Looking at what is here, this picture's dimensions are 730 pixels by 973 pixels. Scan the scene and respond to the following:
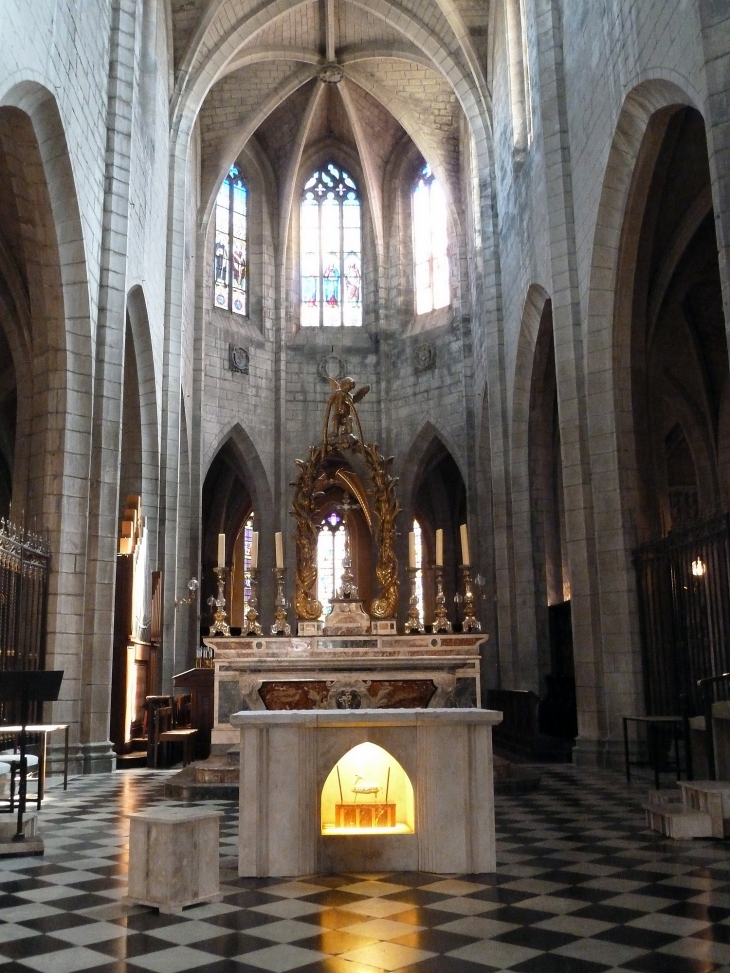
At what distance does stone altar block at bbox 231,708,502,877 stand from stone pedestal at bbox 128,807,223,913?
0.58 m

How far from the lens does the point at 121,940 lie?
418cm

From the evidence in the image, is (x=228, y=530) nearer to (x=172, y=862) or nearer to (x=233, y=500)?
(x=233, y=500)

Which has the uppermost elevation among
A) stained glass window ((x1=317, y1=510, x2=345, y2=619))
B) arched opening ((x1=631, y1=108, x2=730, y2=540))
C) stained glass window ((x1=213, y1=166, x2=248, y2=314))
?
stained glass window ((x1=213, y1=166, x2=248, y2=314))

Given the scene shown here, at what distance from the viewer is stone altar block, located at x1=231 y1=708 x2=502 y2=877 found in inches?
216

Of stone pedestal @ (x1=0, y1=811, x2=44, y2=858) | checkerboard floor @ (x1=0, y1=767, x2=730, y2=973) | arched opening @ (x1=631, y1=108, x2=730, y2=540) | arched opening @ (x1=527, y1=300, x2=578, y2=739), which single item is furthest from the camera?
arched opening @ (x1=527, y1=300, x2=578, y2=739)

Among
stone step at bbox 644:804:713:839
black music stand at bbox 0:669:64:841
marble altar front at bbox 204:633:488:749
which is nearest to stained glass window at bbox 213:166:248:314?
marble altar front at bbox 204:633:488:749

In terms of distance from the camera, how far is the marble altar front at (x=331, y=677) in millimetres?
10578

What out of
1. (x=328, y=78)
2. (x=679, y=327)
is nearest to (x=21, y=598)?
(x=679, y=327)

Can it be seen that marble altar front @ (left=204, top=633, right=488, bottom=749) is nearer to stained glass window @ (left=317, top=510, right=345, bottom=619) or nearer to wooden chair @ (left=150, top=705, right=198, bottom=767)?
wooden chair @ (left=150, top=705, right=198, bottom=767)

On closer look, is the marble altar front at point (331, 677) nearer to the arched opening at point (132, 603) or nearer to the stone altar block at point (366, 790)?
the arched opening at point (132, 603)

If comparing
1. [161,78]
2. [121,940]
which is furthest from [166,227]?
[121,940]

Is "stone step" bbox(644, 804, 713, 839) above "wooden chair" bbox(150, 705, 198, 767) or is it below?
below

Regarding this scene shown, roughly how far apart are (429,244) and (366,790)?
21.3 m

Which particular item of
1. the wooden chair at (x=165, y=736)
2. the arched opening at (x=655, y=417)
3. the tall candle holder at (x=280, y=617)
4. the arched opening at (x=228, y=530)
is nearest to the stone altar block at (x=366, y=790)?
the arched opening at (x=655, y=417)
